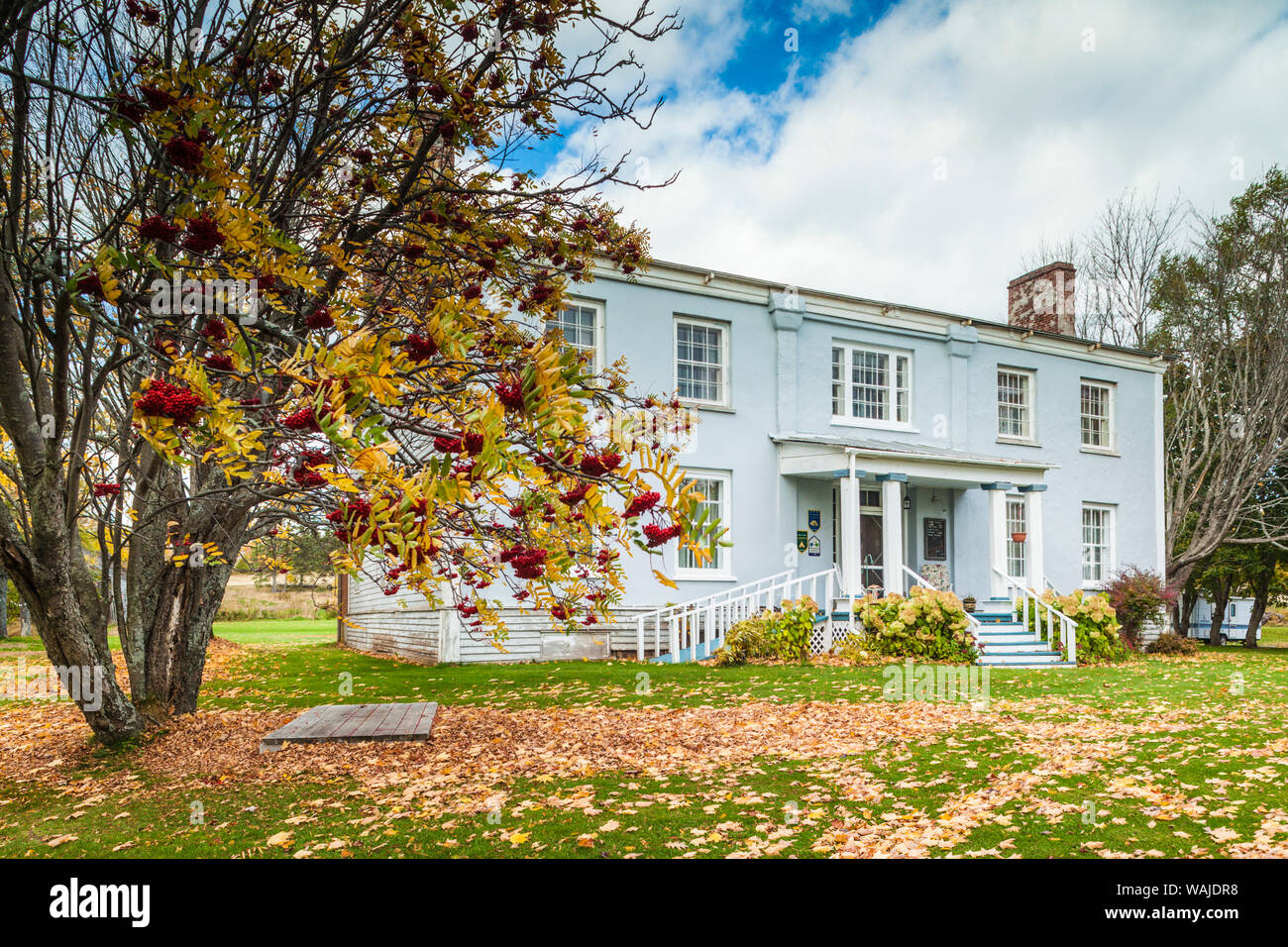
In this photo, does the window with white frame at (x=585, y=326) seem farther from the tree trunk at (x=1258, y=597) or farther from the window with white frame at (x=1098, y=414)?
the tree trunk at (x=1258, y=597)

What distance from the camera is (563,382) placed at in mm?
3221

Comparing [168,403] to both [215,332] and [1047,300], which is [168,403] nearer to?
[215,332]

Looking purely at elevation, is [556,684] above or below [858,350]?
below

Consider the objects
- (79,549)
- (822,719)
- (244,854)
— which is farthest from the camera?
(822,719)

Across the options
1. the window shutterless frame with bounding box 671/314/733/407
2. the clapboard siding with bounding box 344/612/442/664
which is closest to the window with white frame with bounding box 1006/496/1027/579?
the window shutterless frame with bounding box 671/314/733/407

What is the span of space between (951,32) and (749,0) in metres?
2.38

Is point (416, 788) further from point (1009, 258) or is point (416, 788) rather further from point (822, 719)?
point (1009, 258)

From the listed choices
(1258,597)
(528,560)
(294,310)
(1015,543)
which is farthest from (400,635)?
(1258,597)

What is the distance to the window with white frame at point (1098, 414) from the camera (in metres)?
22.7

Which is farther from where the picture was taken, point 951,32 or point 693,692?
point 693,692

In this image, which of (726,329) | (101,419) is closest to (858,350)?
(726,329)

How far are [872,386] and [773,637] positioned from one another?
7.36m

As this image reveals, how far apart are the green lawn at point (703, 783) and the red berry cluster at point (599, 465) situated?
6.99ft

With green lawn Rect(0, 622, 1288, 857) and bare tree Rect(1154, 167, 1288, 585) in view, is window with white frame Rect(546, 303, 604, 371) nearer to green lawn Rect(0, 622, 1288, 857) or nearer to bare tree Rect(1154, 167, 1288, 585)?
green lawn Rect(0, 622, 1288, 857)
